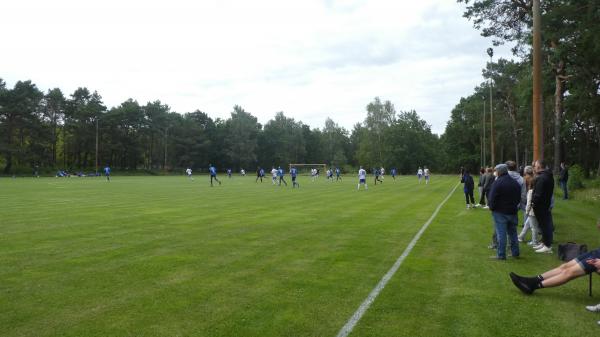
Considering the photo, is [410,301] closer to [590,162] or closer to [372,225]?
[372,225]

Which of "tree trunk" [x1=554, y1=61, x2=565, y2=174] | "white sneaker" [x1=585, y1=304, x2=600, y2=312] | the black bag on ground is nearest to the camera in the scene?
"white sneaker" [x1=585, y1=304, x2=600, y2=312]

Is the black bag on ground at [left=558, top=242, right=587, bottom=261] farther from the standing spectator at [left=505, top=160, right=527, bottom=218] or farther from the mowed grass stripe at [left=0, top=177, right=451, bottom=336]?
the mowed grass stripe at [left=0, top=177, right=451, bottom=336]

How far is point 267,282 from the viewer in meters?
6.79

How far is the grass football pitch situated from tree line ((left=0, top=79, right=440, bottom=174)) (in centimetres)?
6611

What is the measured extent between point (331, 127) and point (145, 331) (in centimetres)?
12846

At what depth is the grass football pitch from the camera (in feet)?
16.5

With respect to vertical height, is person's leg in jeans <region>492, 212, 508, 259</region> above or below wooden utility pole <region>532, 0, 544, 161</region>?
below

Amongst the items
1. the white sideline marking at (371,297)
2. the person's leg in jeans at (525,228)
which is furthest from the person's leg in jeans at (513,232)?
the white sideline marking at (371,297)

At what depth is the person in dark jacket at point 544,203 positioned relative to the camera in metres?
9.25

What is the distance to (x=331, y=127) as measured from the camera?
13212 cm

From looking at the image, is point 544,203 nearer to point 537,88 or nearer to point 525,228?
point 525,228

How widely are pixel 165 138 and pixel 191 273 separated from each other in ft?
302

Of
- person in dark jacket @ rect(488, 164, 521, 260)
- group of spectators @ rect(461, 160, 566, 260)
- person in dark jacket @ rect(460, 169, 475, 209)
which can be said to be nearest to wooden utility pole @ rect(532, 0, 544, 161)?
group of spectators @ rect(461, 160, 566, 260)

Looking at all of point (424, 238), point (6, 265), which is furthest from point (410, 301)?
point (6, 265)
